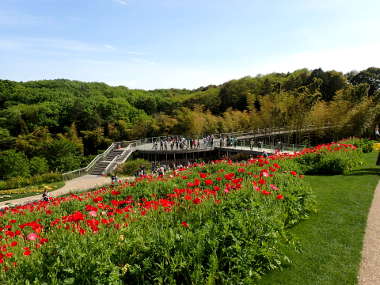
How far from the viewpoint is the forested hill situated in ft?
94.8

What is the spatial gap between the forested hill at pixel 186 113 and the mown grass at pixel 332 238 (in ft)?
62.4

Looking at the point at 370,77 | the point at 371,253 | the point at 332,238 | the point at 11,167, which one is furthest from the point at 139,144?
the point at 370,77

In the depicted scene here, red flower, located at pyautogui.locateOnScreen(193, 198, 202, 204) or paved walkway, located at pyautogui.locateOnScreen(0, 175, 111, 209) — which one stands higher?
red flower, located at pyautogui.locateOnScreen(193, 198, 202, 204)

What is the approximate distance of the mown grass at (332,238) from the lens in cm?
418

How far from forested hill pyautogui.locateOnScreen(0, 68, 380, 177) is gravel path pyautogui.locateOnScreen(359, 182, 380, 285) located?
20.8 m

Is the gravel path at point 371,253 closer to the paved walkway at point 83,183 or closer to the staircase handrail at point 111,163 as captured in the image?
the paved walkway at point 83,183

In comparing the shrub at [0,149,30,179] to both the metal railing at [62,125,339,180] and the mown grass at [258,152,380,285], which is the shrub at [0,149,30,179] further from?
the mown grass at [258,152,380,285]

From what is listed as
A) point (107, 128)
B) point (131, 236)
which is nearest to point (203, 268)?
point (131, 236)

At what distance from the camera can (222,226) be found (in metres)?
4.04

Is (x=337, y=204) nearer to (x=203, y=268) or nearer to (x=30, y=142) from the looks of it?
(x=203, y=268)

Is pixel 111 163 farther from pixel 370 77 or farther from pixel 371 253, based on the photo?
pixel 370 77

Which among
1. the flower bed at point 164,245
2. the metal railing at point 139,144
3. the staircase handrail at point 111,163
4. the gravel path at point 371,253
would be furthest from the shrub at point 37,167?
the gravel path at point 371,253

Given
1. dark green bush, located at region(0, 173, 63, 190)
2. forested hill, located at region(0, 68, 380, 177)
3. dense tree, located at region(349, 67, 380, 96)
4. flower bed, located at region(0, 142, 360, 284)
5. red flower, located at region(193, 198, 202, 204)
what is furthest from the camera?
dense tree, located at region(349, 67, 380, 96)

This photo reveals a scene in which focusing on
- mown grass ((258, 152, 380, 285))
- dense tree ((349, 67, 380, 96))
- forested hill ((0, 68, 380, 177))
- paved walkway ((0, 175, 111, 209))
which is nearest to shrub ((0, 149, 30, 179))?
forested hill ((0, 68, 380, 177))
